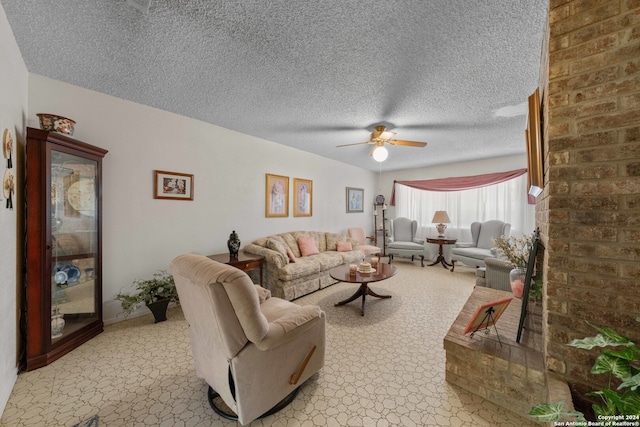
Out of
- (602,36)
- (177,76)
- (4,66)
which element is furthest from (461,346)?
(4,66)

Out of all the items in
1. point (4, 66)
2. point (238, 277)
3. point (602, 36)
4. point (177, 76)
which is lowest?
point (238, 277)

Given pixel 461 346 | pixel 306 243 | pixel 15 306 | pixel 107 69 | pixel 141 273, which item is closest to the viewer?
pixel 461 346

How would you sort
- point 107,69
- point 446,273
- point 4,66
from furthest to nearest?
point 446,273 < point 107,69 < point 4,66

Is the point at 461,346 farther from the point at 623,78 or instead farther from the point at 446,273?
the point at 446,273

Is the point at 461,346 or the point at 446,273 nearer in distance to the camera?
the point at 461,346

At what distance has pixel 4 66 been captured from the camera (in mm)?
1586

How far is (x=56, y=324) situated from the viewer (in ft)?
6.93

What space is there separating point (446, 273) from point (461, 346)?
346cm

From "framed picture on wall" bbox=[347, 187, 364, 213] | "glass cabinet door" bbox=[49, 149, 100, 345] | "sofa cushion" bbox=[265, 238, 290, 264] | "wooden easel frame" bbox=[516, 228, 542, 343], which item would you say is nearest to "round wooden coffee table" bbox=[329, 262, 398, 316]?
"sofa cushion" bbox=[265, 238, 290, 264]

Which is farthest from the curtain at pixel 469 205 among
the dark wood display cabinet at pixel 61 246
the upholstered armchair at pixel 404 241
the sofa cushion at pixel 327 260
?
the dark wood display cabinet at pixel 61 246

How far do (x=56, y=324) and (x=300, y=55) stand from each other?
305 centimetres

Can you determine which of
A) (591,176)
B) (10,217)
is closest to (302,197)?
(10,217)

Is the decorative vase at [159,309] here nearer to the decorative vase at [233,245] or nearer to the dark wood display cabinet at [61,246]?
the dark wood display cabinet at [61,246]

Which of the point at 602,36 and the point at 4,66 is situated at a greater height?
the point at 4,66
